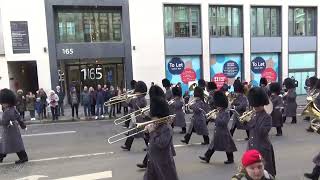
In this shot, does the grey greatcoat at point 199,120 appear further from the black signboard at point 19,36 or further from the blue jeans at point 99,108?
the black signboard at point 19,36

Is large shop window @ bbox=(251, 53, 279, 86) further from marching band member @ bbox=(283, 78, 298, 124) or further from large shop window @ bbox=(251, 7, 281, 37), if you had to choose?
marching band member @ bbox=(283, 78, 298, 124)

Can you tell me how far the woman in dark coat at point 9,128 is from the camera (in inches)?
363

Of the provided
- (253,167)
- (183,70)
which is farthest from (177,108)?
(183,70)

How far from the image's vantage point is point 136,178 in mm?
7746

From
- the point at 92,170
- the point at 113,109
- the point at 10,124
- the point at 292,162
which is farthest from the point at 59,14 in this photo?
the point at 292,162

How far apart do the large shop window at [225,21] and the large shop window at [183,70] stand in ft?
→ 7.65

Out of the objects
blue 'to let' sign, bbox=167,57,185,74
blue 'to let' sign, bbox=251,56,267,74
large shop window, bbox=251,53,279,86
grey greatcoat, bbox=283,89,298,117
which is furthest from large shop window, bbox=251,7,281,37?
grey greatcoat, bbox=283,89,298,117

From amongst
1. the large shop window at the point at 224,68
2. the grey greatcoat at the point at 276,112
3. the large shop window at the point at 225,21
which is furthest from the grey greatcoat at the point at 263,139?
the large shop window at the point at 225,21

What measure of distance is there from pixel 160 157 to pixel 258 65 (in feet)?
69.7

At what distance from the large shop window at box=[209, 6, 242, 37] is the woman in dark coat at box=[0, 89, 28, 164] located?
1729 centimetres

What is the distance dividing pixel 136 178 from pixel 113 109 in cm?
1104

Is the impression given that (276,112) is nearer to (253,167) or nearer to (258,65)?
(253,167)

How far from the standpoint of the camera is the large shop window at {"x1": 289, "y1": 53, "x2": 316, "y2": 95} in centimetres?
2661

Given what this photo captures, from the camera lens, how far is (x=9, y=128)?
9.28 m
